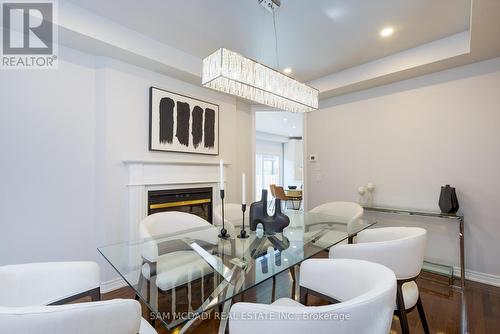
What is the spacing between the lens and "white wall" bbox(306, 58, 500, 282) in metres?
2.45

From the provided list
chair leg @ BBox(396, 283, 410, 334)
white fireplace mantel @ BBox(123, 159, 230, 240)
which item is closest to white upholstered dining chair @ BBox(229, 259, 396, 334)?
chair leg @ BBox(396, 283, 410, 334)

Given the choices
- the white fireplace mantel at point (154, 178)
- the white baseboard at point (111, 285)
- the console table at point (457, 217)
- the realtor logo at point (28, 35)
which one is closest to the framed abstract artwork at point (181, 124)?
the white fireplace mantel at point (154, 178)

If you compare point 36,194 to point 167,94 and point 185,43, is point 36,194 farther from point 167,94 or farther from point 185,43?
point 185,43

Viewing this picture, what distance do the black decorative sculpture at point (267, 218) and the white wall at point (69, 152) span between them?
56.9 inches

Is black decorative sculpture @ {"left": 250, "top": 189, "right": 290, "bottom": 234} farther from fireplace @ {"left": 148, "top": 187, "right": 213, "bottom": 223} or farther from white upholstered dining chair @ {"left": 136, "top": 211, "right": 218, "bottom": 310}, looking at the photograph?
fireplace @ {"left": 148, "top": 187, "right": 213, "bottom": 223}

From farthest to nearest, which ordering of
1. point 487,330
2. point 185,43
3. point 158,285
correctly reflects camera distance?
1. point 185,43
2. point 487,330
3. point 158,285

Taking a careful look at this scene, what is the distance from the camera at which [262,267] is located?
138 centimetres

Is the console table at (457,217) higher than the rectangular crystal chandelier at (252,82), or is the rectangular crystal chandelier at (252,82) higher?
the rectangular crystal chandelier at (252,82)

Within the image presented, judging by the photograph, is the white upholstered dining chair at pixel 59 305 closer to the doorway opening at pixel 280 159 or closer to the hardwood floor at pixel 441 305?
the hardwood floor at pixel 441 305

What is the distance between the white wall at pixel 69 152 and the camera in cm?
196

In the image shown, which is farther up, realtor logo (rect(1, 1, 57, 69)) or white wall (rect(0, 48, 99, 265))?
realtor logo (rect(1, 1, 57, 69))

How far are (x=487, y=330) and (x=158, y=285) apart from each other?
→ 2.27 m

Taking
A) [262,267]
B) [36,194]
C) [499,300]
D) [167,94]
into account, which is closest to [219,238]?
[262,267]

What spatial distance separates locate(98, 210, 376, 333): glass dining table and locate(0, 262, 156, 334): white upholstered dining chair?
5.1 inches
